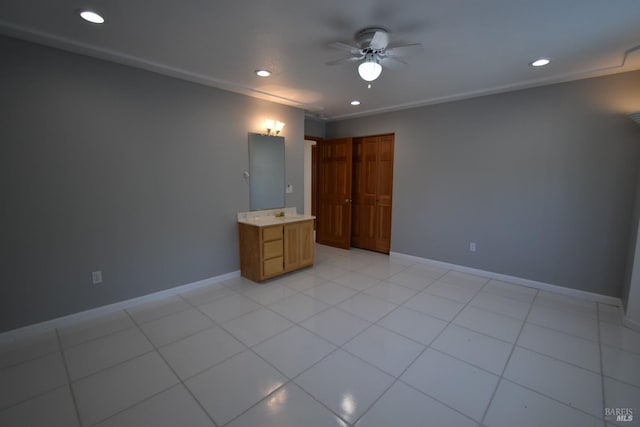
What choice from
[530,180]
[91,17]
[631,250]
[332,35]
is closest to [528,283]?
[631,250]

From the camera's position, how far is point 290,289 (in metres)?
3.53

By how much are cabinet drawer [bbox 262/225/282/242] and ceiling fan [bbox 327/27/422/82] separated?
212 centimetres

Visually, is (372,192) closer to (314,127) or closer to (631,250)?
(314,127)

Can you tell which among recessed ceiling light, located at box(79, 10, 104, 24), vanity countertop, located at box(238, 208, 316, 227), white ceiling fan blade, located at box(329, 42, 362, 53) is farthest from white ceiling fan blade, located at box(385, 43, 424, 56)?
vanity countertop, located at box(238, 208, 316, 227)

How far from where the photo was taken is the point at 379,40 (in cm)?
220

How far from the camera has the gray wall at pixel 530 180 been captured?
305cm

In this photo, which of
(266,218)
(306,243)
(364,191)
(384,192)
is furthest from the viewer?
(364,191)

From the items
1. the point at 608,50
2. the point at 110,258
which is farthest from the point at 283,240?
the point at 608,50

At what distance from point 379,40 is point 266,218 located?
2709mm

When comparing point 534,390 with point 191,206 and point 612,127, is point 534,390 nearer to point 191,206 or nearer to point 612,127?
point 612,127

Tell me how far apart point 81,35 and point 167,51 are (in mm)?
616

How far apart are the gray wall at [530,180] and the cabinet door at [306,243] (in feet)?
5.51

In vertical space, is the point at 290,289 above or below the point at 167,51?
below

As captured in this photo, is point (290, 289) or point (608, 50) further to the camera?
point (290, 289)
